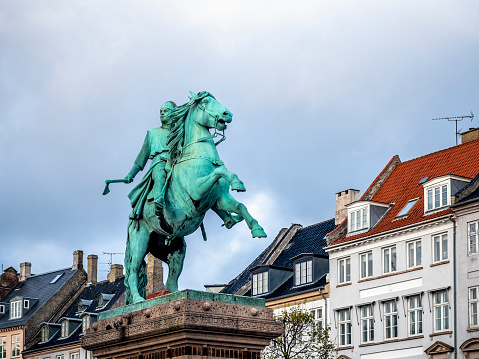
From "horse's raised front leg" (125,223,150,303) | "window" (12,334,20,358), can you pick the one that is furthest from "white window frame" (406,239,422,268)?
"window" (12,334,20,358)

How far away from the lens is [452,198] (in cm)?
5047

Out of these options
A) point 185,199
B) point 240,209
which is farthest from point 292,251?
point 240,209

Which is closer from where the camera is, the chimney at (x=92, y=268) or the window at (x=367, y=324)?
the window at (x=367, y=324)

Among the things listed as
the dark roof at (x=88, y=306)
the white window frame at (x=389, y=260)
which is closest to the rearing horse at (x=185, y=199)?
the white window frame at (x=389, y=260)

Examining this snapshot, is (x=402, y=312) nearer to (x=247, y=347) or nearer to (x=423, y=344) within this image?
(x=423, y=344)

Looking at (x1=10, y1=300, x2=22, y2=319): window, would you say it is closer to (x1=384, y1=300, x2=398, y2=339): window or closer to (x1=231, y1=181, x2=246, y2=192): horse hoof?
(x1=384, y1=300, x2=398, y2=339): window

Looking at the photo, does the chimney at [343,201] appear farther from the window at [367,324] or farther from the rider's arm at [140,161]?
the rider's arm at [140,161]

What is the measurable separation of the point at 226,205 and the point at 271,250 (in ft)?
166

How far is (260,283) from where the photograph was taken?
62.8 metres

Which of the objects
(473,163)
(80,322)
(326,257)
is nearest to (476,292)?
(473,163)

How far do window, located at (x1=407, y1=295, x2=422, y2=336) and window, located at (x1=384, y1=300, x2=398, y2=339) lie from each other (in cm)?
104

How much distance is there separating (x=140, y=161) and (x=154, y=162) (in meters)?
0.80

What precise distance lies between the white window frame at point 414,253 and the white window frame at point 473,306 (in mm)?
3872

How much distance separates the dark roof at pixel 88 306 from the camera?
262 ft
